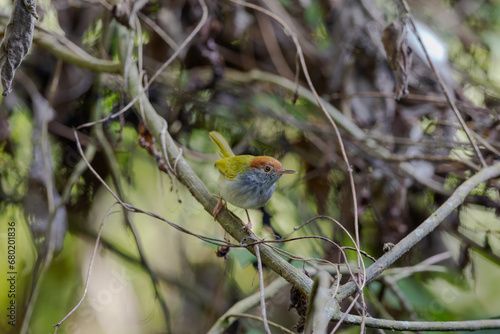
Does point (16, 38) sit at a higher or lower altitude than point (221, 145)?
higher

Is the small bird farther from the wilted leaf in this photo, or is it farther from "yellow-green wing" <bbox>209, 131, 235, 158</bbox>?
the wilted leaf

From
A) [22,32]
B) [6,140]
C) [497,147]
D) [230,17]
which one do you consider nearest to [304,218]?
[497,147]

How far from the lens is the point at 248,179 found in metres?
2.07

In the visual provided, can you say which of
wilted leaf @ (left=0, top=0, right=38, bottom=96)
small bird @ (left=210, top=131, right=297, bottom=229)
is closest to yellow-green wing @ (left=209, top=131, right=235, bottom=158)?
small bird @ (left=210, top=131, right=297, bottom=229)

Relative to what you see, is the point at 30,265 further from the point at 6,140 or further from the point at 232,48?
the point at 232,48

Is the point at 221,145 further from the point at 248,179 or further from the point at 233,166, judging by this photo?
the point at 248,179

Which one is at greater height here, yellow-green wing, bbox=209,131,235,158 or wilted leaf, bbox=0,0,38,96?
wilted leaf, bbox=0,0,38,96

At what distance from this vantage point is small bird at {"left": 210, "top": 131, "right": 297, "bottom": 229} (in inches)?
79.6

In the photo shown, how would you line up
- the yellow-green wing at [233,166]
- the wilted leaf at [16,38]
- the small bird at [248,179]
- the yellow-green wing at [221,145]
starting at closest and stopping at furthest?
the wilted leaf at [16,38] → the small bird at [248,179] → the yellow-green wing at [233,166] → the yellow-green wing at [221,145]

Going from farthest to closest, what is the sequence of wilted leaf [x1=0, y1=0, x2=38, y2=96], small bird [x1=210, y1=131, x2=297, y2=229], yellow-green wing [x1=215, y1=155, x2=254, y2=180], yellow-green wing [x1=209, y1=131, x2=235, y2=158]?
1. yellow-green wing [x1=209, y1=131, x2=235, y2=158]
2. yellow-green wing [x1=215, y1=155, x2=254, y2=180]
3. small bird [x1=210, y1=131, x2=297, y2=229]
4. wilted leaf [x1=0, y1=0, x2=38, y2=96]

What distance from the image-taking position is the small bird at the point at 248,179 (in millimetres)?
2021

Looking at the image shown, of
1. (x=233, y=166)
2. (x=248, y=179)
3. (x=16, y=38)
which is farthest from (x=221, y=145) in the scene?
(x=16, y=38)

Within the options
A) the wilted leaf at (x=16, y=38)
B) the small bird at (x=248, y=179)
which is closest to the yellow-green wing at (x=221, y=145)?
the small bird at (x=248, y=179)

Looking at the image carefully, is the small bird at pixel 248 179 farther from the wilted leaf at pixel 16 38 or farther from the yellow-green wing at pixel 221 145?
the wilted leaf at pixel 16 38
